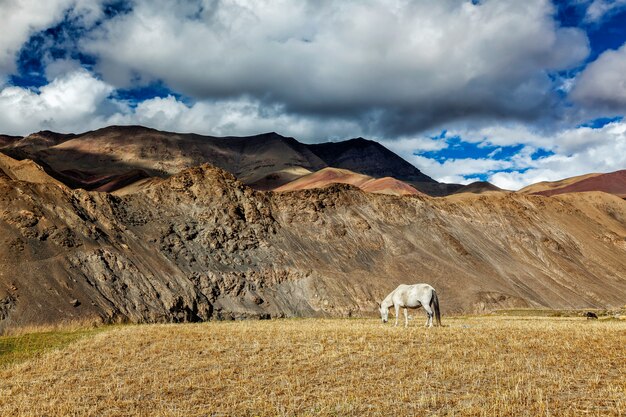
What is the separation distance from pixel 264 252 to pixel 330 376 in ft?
166

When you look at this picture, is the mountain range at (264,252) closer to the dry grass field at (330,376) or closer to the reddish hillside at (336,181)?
the dry grass field at (330,376)

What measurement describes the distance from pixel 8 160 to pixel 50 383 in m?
94.0

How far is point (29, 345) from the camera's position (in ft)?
86.3

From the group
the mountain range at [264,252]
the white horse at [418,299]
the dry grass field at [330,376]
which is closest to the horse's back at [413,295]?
the white horse at [418,299]

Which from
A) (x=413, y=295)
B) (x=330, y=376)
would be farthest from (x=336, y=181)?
(x=330, y=376)

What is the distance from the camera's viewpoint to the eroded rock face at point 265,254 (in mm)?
46297

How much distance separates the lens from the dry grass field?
1277 centimetres

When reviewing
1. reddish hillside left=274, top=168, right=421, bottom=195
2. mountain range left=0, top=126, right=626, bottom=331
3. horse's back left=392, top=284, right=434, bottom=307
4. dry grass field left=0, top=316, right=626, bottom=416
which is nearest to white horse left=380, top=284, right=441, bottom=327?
horse's back left=392, top=284, right=434, bottom=307

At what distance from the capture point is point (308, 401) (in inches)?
526

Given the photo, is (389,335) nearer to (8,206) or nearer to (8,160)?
(8,206)

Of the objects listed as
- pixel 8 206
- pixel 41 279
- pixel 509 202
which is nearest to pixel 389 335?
pixel 41 279

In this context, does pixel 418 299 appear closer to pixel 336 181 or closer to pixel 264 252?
pixel 264 252

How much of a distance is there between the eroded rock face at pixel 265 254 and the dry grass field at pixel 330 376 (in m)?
22.1

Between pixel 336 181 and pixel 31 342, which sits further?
pixel 336 181
